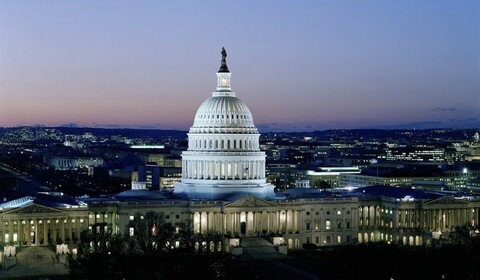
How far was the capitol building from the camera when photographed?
11994 cm

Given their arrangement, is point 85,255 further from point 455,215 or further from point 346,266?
point 455,215

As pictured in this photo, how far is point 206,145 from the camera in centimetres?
13975

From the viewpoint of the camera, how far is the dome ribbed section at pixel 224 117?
456 feet

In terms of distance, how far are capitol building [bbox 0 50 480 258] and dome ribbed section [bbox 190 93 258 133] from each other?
143 mm

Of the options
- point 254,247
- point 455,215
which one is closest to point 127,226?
point 254,247

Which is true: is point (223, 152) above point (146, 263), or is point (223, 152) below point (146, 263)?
above

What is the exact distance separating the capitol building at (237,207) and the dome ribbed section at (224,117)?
14cm

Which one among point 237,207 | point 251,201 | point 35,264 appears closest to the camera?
point 35,264

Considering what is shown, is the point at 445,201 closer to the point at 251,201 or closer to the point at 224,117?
the point at 251,201

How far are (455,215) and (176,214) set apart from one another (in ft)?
129

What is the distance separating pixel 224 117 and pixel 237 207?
54.9 feet

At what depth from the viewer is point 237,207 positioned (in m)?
128

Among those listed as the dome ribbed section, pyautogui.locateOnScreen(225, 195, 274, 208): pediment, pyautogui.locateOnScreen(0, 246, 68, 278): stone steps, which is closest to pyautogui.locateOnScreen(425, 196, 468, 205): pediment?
pyautogui.locateOnScreen(225, 195, 274, 208): pediment

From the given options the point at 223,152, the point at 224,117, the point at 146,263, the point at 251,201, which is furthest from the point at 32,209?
the point at 224,117
